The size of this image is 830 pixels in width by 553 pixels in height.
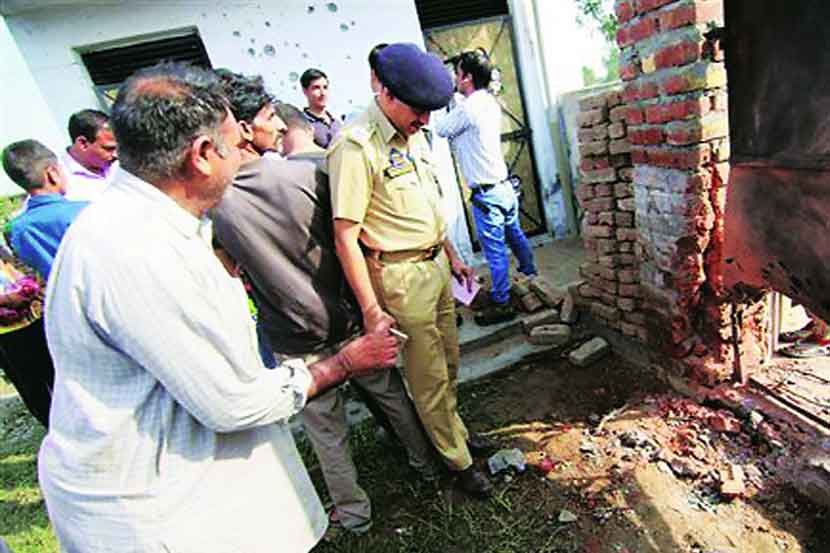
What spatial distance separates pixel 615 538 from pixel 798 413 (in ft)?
3.49

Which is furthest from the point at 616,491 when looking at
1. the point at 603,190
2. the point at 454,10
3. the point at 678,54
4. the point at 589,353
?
the point at 454,10

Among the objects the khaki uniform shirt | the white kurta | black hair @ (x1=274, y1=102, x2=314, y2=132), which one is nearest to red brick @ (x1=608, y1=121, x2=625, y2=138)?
the khaki uniform shirt

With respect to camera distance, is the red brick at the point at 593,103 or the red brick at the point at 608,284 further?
the red brick at the point at 608,284

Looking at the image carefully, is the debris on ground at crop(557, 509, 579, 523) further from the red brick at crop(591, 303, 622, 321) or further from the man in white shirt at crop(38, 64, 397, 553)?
the man in white shirt at crop(38, 64, 397, 553)

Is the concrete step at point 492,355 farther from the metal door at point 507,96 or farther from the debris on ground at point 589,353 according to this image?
the metal door at point 507,96

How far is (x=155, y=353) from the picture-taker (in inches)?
37.4

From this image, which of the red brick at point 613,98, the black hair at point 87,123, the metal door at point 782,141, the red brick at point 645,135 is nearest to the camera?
the metal door at point 782,141

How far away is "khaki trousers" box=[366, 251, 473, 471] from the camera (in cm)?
207

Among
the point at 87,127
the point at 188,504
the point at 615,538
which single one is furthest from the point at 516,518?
the point at 87,127

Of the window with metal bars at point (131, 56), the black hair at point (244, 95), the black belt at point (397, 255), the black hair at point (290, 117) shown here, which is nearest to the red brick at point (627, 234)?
the black belt at point (397, 255)

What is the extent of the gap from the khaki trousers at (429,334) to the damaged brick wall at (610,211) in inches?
46.1

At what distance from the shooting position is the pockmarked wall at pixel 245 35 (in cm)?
420

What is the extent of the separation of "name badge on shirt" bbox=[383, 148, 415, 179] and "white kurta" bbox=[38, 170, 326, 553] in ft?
3.17

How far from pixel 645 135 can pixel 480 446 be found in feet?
6.10
